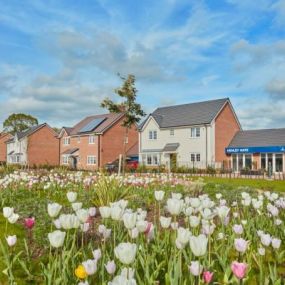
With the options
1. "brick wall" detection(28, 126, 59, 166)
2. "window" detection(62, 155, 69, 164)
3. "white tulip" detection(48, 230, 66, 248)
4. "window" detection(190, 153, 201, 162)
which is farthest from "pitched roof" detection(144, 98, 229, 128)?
"white tulip" detection(48, 230, 66, 248)

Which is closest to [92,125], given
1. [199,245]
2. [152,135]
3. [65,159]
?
[65,159]

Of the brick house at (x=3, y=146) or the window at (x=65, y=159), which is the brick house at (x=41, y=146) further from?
the brick house at (x=3, y=146)

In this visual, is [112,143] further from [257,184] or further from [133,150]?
[257,184]

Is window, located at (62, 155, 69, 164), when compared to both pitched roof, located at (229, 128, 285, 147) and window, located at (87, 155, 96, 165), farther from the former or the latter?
pitched roof, located at (229, 128, 285, 147)

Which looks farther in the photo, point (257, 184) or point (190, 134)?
Result: point (190, 134)

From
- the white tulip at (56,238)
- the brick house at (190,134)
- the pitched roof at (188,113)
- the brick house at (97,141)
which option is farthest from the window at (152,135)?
the white tulip at (56,238)

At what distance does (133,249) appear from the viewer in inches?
95.6

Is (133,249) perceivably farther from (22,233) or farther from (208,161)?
(208,161)

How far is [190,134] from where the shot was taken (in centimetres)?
4778

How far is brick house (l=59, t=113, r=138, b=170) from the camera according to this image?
5516 centimetres

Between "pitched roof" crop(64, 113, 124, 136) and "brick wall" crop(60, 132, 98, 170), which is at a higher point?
"pitched roof" crop(64, 113, 124, 136)

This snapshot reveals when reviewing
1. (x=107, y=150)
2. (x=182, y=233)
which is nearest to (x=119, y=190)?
(x=182, y=233)

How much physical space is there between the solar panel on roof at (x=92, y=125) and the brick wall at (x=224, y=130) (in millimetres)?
19064

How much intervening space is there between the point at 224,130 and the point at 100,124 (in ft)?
63.2
